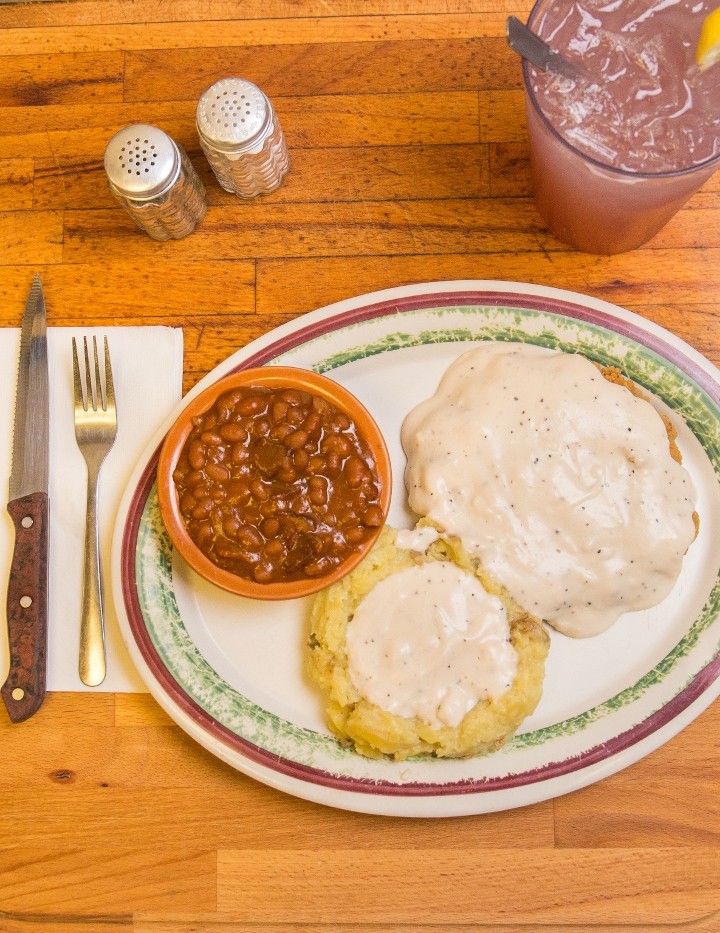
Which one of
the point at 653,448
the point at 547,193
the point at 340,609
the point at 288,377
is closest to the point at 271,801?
the point at 340,609

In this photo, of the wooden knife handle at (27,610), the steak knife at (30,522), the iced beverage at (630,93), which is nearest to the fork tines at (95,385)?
the steak knife at (30,522)

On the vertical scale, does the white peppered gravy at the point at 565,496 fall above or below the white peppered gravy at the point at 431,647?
above

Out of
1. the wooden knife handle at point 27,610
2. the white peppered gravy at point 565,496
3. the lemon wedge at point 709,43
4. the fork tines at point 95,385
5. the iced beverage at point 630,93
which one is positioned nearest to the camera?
the lemon wedge at point 709,43

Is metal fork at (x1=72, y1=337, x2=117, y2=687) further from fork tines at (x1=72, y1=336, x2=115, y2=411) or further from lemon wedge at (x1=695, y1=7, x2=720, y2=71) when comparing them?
lemon wedge at (x1=695, y1=7, x2=720, y2=71)

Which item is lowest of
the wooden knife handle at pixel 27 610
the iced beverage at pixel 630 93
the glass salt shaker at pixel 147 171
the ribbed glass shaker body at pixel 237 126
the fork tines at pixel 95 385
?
the wooden knife handle at pixel 27 610

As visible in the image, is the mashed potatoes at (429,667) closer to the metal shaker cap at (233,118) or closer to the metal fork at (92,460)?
the metal fork at (92,460)

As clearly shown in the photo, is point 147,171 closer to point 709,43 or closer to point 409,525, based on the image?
point 409,525
